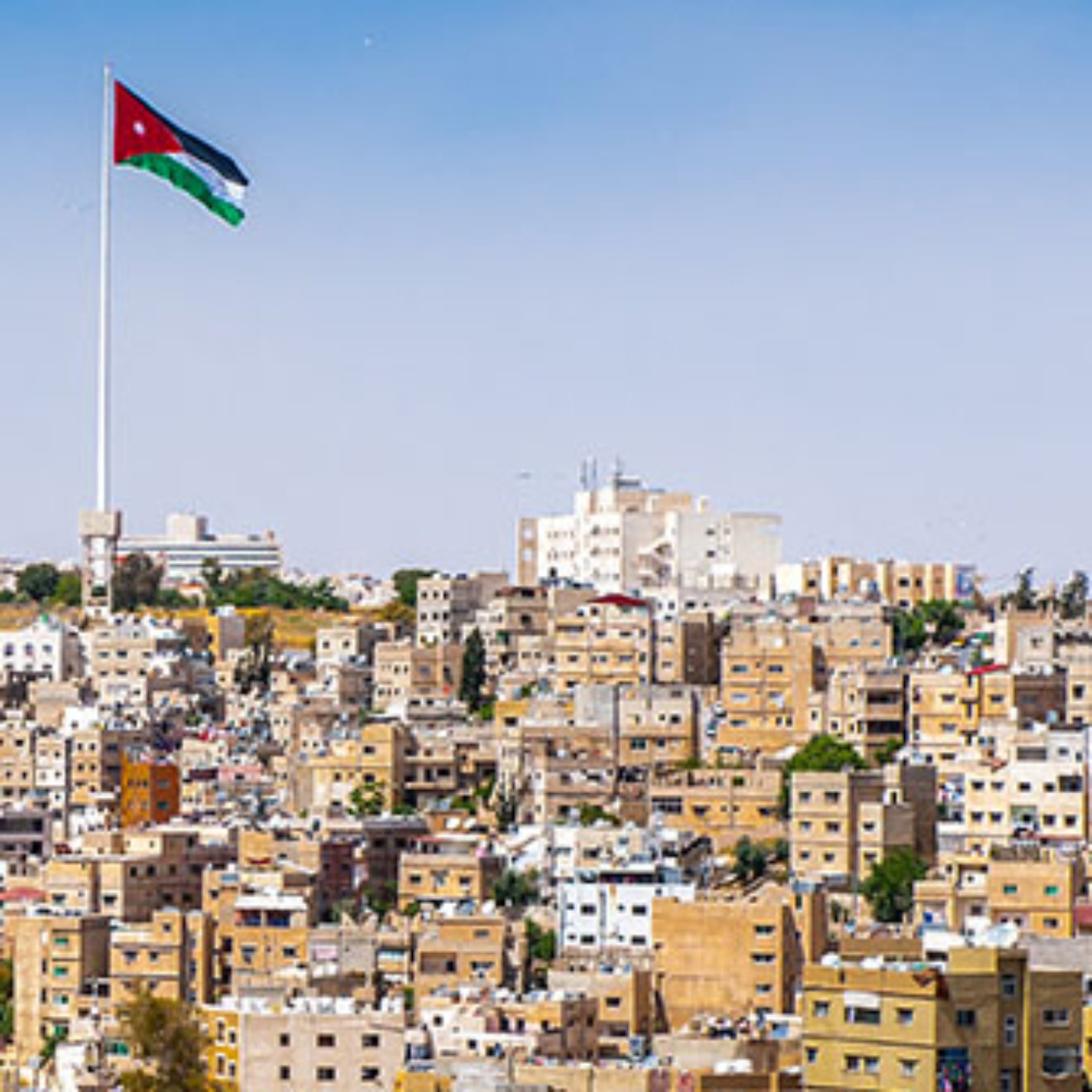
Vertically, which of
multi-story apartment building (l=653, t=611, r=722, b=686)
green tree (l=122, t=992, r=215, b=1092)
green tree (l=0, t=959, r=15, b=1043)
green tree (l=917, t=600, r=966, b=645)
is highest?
A: green tree (l=917, t=600, r=966, b=645)

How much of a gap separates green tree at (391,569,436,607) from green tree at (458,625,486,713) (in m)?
15.7

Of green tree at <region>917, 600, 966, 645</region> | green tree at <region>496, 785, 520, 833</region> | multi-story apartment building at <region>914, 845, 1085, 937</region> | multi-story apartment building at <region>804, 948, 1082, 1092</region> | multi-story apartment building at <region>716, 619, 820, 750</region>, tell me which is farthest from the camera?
green tree at <region>917, 600, 966, 645</region>

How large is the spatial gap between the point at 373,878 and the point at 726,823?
446 centimetres

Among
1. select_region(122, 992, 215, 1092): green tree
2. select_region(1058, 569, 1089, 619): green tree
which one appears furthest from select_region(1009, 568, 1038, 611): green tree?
select_region(122, 992, 215, 1092): green tree

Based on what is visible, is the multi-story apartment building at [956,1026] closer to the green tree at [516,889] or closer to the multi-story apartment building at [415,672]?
the green tree at [516,889]

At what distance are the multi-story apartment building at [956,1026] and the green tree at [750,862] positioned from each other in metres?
15.6

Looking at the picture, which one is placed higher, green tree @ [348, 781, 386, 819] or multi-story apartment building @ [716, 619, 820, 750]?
multi-story apartment building @ [716, 619, 820, 750]

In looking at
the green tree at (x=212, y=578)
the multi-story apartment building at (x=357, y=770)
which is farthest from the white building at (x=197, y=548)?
the multi-story apartment building at (x=357, y=770)

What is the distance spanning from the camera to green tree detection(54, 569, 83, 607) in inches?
3076

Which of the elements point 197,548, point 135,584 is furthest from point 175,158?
point 197,548

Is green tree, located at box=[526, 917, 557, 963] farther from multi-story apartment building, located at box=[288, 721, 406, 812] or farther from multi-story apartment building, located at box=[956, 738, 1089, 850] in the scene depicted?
multi-story apartment building, located at box=[288, 721, 406, 812]

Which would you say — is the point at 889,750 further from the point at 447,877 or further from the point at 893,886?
the point at 893,886

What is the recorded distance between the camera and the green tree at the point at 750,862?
42531mm

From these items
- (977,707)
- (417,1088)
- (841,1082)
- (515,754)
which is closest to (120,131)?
(515,754)
